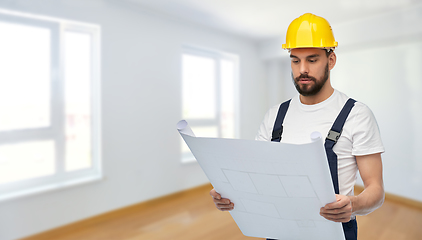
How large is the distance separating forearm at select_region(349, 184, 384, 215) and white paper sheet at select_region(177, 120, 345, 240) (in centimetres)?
9

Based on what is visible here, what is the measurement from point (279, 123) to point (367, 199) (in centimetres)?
42

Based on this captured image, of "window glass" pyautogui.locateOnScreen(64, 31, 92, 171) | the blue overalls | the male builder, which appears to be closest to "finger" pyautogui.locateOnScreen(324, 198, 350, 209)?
the male builder

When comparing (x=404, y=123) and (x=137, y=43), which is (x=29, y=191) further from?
(x=404, y=123)

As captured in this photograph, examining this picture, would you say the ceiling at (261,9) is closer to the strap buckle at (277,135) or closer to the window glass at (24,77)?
the window glass at (24,77)

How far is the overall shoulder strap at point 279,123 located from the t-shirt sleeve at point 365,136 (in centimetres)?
27

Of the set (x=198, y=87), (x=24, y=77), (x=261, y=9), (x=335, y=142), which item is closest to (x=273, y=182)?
(x=335, y=142)

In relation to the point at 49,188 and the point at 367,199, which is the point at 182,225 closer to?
the point at 49,188

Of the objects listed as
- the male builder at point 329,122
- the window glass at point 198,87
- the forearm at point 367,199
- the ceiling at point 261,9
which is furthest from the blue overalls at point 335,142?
the window glass at point 198,87

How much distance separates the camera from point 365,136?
3.03 feet

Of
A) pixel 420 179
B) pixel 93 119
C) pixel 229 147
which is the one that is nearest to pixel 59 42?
pixel 93 119

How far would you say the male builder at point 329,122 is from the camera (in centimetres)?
92

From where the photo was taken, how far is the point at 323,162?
0.63m

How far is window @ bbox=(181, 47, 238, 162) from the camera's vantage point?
14.7 ft

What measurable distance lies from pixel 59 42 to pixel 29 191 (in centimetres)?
157
